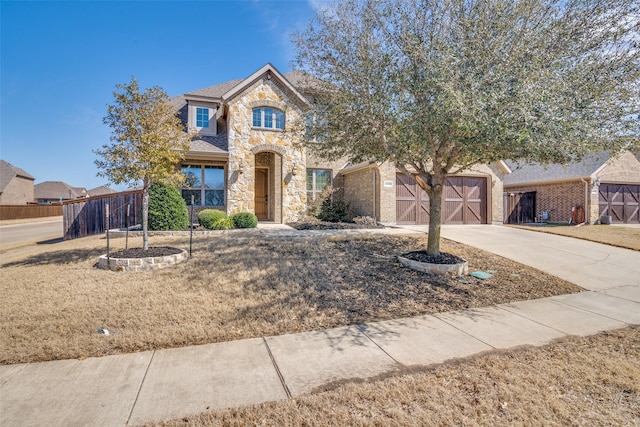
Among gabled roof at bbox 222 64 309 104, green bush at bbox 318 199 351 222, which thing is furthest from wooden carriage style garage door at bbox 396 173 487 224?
gabled roof at bbox 222 64 309 104

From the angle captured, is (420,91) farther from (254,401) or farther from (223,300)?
(254,401)

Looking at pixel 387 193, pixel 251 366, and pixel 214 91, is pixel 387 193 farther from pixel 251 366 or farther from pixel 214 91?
pixel 251 366

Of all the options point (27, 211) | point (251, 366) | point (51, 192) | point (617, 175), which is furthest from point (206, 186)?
point (51, 192)

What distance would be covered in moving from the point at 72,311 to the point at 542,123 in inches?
320

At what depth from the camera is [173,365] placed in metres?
3.41

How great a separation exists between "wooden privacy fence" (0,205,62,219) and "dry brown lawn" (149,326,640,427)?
118ft

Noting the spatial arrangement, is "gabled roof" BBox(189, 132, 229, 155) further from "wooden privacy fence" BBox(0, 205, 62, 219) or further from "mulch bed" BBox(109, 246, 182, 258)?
"wooden privacy fence" BBox(0, 205, 62, 219)

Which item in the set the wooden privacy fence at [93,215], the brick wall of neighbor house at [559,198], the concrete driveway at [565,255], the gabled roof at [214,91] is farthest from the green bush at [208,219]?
the brick wall of neighbor house at [559,198]

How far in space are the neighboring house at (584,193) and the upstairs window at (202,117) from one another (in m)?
16.3

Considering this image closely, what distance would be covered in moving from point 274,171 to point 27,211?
2907 cm

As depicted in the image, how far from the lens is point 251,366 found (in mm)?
3387

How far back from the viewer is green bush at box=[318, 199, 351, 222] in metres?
15.7

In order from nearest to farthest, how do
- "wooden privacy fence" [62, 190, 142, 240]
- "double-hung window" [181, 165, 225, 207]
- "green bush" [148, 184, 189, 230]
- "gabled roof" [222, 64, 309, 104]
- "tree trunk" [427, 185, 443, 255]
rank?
1. "tree trunk" [427, 185, 443, 255]
2. "green bush" [148, 184, 189, 230]
3. "wooden privacy fence" [62, 190, 142, 240]
4. "gabled roof" [222, 64, 309, 104]
5. "double-hung window" [181, 165, 225, 207]

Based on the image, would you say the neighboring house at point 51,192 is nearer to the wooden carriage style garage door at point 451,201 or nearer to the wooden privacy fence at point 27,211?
the wooden privacy fence at point 27,211
